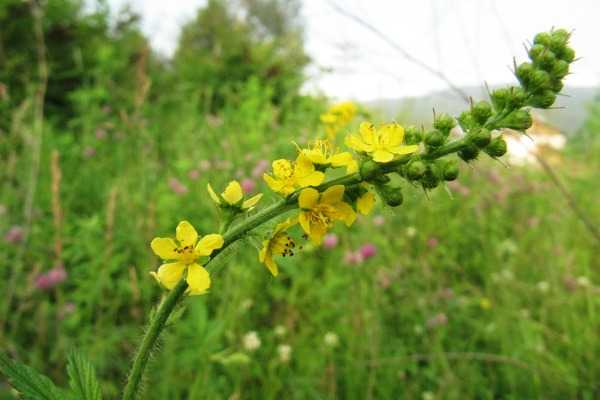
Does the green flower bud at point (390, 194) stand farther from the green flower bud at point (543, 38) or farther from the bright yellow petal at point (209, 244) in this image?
the green flower bud at point (543, 38)

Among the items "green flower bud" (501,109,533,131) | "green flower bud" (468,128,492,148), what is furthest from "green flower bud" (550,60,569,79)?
"green flower bud" (468,128,492,148)

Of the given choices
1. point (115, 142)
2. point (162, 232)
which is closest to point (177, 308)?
point (162, 232)

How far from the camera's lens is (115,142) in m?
5.43

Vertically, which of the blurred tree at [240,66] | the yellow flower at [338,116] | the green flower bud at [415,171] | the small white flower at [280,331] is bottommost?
the blurred tree at [240,66]

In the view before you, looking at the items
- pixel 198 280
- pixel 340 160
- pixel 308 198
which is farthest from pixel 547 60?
pixel 198 280

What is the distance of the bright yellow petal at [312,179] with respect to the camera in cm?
109

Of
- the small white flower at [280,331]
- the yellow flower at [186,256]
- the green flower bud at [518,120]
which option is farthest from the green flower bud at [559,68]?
the small white flower at [280,331]

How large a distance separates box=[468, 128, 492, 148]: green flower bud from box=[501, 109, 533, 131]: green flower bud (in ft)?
0.22

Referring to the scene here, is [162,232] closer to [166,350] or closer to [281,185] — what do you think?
[166,350]

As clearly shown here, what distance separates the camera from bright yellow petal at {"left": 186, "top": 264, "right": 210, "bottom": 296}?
102 cm

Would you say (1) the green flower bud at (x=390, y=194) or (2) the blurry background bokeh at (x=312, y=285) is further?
(2) the blurry background bokeh at (x=312, y=285)

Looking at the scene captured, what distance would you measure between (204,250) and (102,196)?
325 cm

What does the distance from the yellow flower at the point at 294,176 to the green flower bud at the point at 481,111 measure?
350mm

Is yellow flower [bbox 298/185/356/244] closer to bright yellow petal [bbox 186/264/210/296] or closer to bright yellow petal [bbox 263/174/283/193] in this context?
bright yellow petal [bbox 263/174/283/193]
